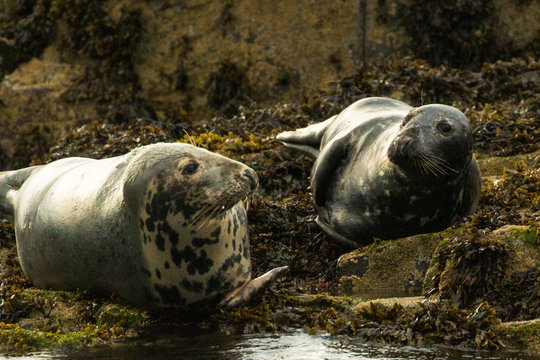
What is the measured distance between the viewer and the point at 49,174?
Result: 6.33 metres

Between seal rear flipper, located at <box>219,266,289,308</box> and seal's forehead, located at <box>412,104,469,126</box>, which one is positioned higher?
seal's forehead, located at <box>412,104,469,126</box>

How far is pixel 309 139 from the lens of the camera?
7.95 metres

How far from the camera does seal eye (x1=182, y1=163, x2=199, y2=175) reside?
4992mm

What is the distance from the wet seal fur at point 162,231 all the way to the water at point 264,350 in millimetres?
443

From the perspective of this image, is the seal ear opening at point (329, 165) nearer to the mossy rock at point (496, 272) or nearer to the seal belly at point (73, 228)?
the seal belly at point (73, 228)

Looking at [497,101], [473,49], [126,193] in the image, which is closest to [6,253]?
[126,193]

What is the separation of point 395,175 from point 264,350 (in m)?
2.20

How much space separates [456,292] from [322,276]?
1603mm

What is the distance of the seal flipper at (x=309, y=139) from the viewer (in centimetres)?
787

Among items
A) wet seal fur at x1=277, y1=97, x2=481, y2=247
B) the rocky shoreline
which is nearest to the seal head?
wet seal fur at x1=277, y1=97, x2=481, y2=247

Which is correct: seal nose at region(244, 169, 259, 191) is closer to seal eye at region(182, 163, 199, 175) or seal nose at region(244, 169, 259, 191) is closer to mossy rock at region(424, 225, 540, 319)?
seal eye at region(182, 163, 199, 175)

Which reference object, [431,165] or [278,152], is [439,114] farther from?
[278,152]

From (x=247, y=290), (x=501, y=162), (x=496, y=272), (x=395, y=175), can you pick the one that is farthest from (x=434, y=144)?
(x=501, y=162)

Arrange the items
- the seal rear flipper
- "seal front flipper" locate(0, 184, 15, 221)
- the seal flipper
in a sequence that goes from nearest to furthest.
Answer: the seal rear flipper → "seal front flipper" locate(0, 184, 15, 221) → the seal flipper
